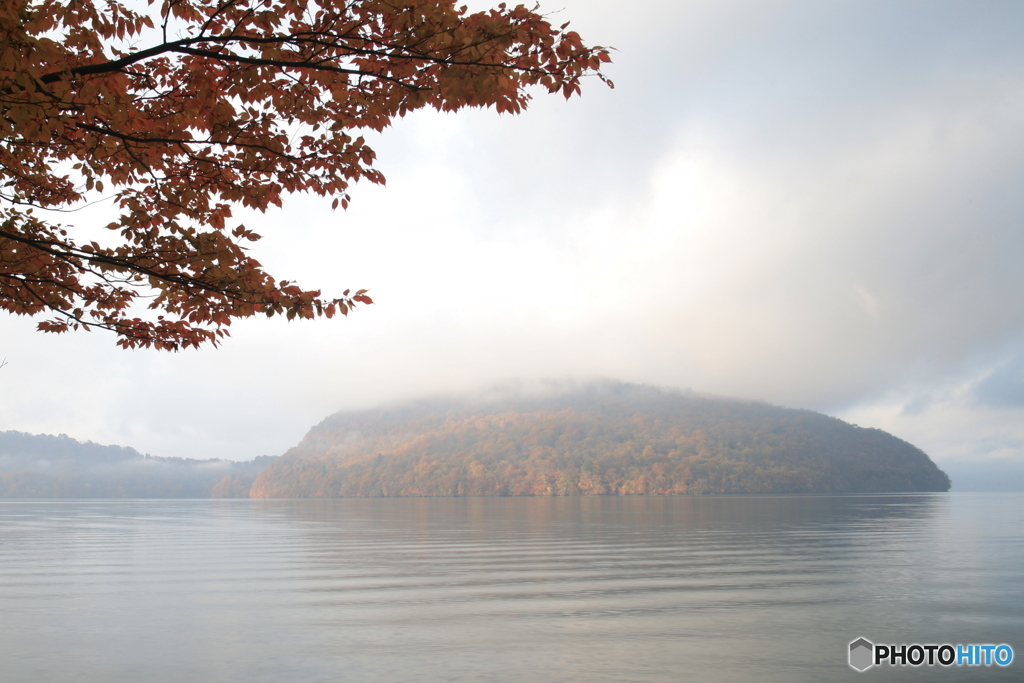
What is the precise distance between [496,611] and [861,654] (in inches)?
296

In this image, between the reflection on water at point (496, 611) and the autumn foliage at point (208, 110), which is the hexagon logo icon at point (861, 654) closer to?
the reflection on water at point (496, 611)

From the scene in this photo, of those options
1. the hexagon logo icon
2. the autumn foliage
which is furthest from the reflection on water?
the autumn foliage

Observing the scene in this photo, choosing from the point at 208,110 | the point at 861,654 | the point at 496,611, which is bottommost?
the point at 496,611

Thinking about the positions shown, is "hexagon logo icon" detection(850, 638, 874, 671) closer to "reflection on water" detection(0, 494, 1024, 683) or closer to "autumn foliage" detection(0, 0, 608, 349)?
"reflection on water" detection(0, 494, 1024, 683)

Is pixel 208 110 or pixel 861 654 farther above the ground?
pixel 208 110

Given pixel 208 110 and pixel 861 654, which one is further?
pixel 861 654

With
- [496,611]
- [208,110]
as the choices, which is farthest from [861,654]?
[208,110]

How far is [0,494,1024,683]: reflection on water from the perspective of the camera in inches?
442

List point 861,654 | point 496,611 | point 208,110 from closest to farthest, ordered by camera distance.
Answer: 1. point 208,110
2. point 861,654
3. point 496,611

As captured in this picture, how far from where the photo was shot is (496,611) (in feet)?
51.0

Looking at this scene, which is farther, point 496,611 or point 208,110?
point 496,611

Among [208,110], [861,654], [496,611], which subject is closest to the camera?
[208,110]

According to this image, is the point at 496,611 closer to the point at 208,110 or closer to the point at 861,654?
the point at 861,654

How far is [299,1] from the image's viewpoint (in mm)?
6645
